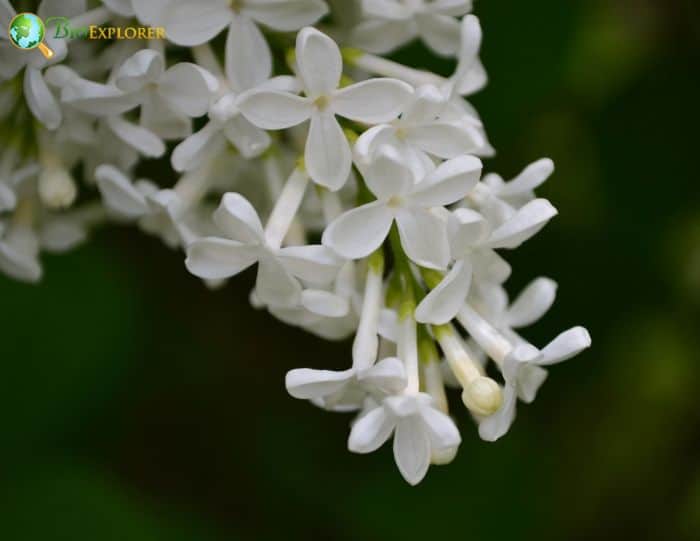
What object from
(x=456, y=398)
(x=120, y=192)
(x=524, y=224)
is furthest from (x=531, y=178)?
(x=456, y=398)

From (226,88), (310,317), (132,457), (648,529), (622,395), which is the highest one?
(226,88)

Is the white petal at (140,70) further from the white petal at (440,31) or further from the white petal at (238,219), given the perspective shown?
the white petal at (440,31)

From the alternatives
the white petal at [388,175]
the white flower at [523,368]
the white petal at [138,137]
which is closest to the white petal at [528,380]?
the white flower at [523,368]

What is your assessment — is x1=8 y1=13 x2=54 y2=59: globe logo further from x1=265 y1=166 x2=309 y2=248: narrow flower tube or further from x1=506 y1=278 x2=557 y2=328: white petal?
x1=506 y1=278 x2=557 y2=328: white petal

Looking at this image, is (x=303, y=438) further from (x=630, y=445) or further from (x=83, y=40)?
(x=83, y=40)

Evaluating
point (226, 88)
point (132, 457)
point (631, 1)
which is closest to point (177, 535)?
point (132, 457)
